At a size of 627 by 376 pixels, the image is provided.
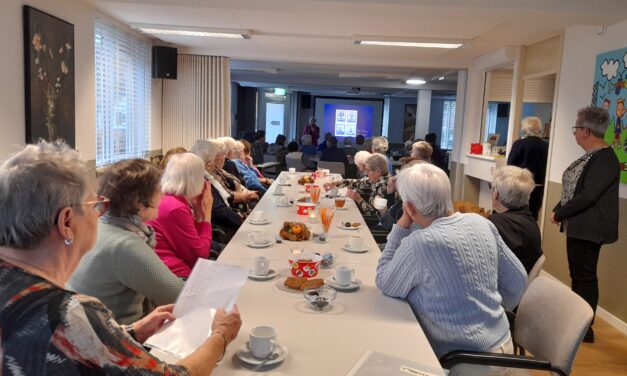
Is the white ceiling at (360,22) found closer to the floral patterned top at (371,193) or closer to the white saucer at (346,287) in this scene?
the floral patterned top at (371,193)

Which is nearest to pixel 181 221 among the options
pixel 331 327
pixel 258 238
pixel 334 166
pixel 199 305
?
pixel 258 238

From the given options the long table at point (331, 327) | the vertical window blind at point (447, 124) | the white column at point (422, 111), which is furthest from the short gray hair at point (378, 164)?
the vertical window blind at point (447, 124)

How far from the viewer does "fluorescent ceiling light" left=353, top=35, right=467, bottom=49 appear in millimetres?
5793

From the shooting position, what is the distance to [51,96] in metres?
4.17

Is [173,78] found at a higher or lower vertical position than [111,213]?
higher

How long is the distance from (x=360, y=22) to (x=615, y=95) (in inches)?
96.4

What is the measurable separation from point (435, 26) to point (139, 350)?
16.1ft

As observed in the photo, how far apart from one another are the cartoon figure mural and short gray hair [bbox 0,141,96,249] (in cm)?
393

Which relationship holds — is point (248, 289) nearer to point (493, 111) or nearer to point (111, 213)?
point (111, 213)

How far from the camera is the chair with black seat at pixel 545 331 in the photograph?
1687 mm

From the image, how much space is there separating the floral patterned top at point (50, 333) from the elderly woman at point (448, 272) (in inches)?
42.8

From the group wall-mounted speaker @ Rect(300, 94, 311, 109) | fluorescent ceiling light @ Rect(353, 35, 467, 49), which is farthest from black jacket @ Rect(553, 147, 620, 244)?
wall-mounted speaker @ Rect(300, 94, 311, 109)

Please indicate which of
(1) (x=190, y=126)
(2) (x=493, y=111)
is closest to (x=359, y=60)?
(1) (x=190, y=126)

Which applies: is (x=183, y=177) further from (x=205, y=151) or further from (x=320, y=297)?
(x=205, y=151)
